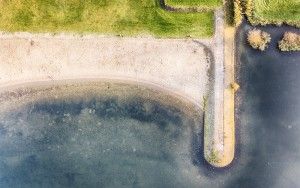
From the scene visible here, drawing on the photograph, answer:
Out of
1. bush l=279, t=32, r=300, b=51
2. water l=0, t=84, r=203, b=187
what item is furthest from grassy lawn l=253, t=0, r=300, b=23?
water l=0, t=84, r=203, b=187

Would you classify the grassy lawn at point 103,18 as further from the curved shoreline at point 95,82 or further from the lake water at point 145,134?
the lake water at point 145,134

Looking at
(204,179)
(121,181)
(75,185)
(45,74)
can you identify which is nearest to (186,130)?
(204,179)

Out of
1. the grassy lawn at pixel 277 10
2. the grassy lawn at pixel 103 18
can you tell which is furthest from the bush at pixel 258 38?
the grassy lawn at pixel 103 18

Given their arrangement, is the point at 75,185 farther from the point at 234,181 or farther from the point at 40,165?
the point at 234,181

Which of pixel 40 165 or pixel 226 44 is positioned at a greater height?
pixel 226 44

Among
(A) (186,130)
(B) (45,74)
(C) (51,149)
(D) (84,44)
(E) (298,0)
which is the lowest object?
(C) (51,149)
